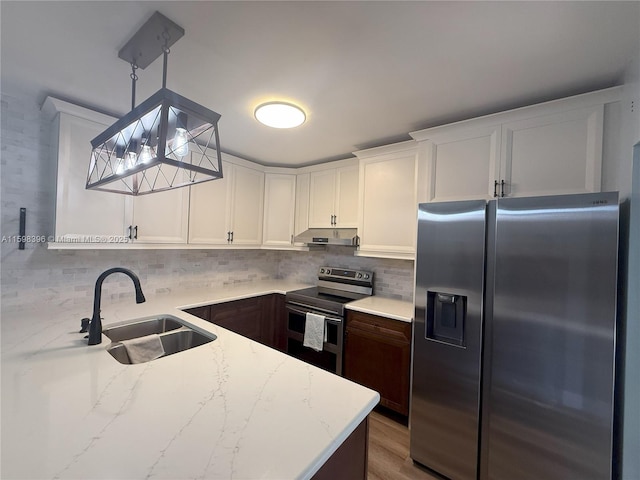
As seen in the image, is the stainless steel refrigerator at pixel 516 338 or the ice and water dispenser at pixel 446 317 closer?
the stainless steel refrigerator at pixel 516 338

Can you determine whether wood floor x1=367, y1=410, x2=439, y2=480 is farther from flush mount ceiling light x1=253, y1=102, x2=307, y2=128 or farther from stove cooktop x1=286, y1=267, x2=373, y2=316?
flush mount ceiling light x1=253, y1=102, x2=307, y2=128

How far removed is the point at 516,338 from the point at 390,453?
1226mm

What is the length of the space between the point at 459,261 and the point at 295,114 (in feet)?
4.86

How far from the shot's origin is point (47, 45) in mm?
1316

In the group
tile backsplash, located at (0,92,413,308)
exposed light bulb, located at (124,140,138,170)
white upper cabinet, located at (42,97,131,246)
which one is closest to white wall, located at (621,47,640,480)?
tile backsplash, located at (0,92,413,308)

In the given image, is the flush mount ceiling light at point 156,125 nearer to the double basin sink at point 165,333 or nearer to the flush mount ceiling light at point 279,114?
the flush mount ceiling light at point 279,114

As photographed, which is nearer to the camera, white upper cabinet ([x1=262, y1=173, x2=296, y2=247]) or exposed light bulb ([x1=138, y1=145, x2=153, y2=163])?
exposed light bulb ([x1=138, y1=145, x2=153, y2=163])

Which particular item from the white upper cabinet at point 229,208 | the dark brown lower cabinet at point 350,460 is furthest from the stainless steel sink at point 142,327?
the dark brown lower cabinet at point 350,460

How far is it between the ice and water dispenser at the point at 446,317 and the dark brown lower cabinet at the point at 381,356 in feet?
1.07

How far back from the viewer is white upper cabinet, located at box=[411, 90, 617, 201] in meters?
1.51

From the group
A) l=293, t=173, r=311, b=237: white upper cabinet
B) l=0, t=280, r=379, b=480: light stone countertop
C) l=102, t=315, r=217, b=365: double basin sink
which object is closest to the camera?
l=0, t=280, r=379, b=480: light stone countertop

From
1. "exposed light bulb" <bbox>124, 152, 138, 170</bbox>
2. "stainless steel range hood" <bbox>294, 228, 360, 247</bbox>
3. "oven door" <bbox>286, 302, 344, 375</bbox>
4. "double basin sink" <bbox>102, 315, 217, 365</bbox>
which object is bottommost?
"oven door" <bbox>286, 302, 344, 375</bbox>

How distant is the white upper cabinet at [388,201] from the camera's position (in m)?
2.26

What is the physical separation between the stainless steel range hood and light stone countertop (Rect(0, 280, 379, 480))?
1430 millimetres
